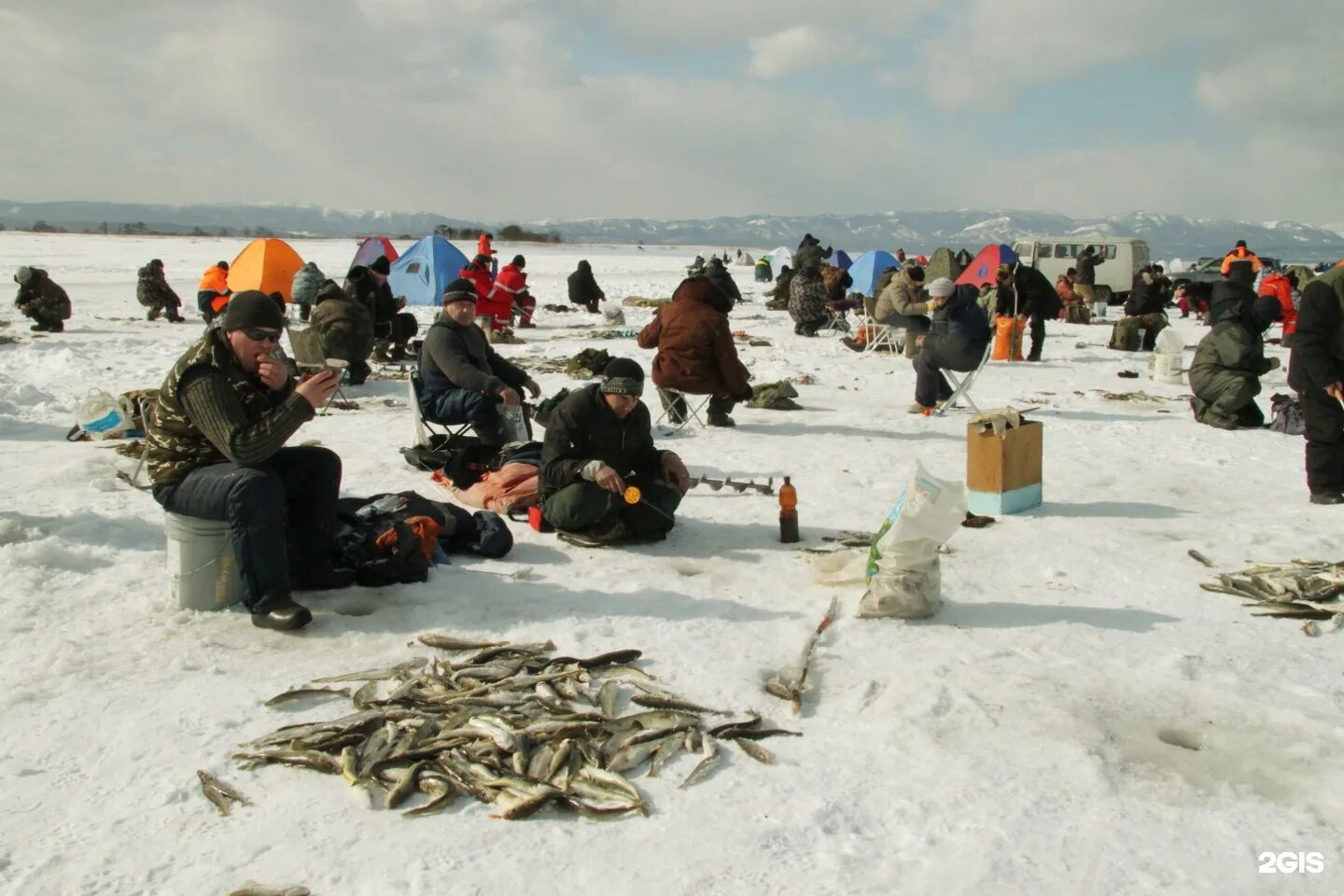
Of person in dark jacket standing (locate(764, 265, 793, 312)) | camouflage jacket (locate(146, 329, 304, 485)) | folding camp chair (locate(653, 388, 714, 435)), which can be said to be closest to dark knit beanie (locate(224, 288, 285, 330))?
camouflage jacket (locate(146, 329, 304, 485))

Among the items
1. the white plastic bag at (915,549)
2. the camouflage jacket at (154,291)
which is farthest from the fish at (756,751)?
the camouflage jacket at (154,291)

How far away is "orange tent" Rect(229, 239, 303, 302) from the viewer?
18.8 m

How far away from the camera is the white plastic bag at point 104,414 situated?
8523 mm

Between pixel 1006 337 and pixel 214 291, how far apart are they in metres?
13.0

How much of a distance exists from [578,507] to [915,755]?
270cm

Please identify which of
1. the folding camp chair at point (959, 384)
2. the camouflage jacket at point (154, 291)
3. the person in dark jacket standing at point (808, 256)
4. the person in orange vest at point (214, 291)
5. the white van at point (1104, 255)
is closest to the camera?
the folding camp chair at point (959, 384)

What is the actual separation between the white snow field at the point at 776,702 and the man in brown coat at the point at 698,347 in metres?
1.39

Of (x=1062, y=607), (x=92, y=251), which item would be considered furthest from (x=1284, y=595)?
(x=92, y=251)

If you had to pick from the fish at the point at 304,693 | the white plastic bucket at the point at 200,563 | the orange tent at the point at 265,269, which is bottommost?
the fish at the point at 304,693

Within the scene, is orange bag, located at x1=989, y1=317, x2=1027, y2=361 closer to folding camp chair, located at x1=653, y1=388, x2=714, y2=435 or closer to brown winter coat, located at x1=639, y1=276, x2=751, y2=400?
folding camp chair, located at x1=653, y1=388, x2=714, y2=435

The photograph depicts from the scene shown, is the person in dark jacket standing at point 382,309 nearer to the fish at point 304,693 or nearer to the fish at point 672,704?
the fish at point 304,693

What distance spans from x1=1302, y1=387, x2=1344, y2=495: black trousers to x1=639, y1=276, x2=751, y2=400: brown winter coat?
4248mm

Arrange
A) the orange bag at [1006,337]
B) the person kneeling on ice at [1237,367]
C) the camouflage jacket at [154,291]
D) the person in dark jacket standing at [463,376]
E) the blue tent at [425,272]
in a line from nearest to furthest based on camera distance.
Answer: the person in dark jacket standing at [463,376] → the person kneeling on ice at [1237,367] → the orange bag at [1006,337] → the camouflage jacket at [154,291] → the blue tent at [425,272]

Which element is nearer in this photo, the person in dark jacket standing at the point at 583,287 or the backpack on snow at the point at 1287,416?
the backpack on snow at the point at 1287,416
